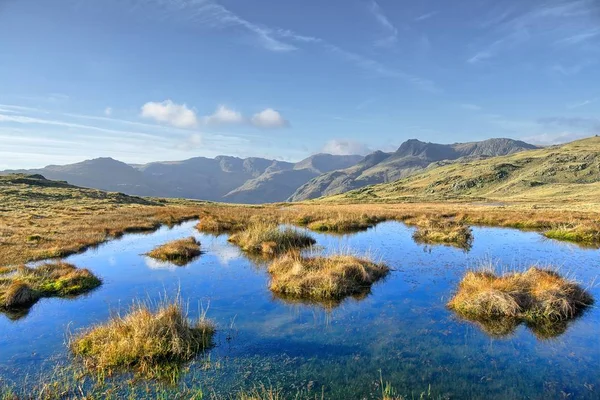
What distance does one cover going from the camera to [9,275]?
21.8m

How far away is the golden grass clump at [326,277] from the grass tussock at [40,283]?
11.5m

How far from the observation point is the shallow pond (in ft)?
37.4

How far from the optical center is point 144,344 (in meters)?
12.6

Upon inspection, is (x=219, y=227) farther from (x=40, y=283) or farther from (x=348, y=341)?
(x=348, y=341)

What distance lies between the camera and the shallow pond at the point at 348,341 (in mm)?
11391

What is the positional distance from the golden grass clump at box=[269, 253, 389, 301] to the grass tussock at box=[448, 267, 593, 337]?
17.7 ft

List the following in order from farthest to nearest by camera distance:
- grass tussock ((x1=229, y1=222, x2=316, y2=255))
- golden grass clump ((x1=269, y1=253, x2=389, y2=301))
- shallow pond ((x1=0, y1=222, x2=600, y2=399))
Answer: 1. grass tussock ((x1=229, y1=222, x2=316, y2=255))
2. golden grass clump ((x1=269, y1=253, x2=389, y2=301))
3. shallow pond ((x1=0, y1=222, x2=600, y2=399))

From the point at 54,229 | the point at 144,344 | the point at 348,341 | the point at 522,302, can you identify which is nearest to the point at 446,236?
the point at 522,302

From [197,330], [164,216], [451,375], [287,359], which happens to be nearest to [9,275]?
[197,330]

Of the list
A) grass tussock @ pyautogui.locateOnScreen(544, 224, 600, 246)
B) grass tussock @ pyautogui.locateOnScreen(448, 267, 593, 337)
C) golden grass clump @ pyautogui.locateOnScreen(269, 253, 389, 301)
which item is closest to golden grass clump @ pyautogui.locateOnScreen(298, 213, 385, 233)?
grass tussock @ pyautogui.locateOnScreen(544, 224, 600, 246)

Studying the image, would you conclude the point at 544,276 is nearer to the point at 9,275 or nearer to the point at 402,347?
the point at 402,347

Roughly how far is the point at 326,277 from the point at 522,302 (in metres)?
9.69

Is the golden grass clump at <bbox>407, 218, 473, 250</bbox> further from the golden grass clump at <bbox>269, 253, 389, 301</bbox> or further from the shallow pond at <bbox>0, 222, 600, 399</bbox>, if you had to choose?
the golden grass clump at <bbox>269, 253, 389, 301</bbox>

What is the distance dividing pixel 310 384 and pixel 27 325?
13142 millimetres
